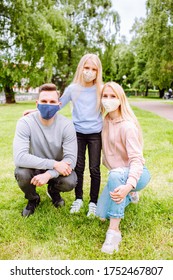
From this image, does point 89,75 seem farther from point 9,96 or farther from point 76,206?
point 9,96

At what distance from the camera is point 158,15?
22188mm

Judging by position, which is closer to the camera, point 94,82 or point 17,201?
point 94,82

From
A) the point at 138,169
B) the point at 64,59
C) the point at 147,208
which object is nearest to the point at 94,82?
the point at 138,169

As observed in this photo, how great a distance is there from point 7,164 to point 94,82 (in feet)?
9.75

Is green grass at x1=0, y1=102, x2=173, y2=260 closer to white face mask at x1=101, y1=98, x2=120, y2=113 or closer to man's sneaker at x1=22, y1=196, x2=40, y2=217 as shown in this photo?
man's sneaker at x1=22, y1=196, x2=40, y2=217

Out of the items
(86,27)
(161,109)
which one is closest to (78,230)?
(161,109)

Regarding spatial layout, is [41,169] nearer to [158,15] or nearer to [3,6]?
[3,6]

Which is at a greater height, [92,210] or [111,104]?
[111,104]

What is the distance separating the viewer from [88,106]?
349 centimetres

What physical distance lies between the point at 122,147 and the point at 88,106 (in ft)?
1.87

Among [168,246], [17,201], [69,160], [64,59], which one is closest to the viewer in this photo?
[168,246]

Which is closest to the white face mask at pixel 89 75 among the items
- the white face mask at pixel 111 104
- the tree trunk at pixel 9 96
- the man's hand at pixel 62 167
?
the white face mask at pixel 111 104

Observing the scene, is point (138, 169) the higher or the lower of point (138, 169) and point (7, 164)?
the higher

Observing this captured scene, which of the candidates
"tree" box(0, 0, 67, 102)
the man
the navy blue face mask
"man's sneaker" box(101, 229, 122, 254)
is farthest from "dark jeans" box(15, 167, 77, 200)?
"tree" box(0, 0, 67, 102)
